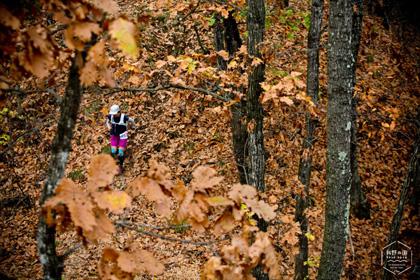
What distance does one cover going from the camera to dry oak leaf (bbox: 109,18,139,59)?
1836 millimetres

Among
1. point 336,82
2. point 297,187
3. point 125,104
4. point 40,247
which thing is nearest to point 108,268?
point 40,247

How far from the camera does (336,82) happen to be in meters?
4.54

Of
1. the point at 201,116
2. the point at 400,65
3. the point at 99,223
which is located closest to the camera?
the point at 99,223

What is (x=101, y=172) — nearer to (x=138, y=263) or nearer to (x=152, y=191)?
(x=152, y=191)

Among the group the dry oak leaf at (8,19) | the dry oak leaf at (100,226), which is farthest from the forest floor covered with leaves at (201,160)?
the dry oak leaf at (8,19)

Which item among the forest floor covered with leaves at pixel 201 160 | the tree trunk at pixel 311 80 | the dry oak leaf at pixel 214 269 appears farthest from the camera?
the forest floor covered with leaves at pixel 201 160

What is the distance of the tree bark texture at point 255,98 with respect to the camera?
16.1 ft

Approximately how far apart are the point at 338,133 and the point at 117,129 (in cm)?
675

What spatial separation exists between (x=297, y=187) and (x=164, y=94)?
22.5 feet

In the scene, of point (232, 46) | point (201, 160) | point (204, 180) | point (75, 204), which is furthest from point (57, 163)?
point (201, 160)

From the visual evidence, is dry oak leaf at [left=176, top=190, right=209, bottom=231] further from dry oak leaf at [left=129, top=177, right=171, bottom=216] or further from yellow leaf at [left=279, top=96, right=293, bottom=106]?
yellow leaf at [left=279, top=96, right=293, bottom=106]

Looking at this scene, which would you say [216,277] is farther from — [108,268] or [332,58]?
[332,58]

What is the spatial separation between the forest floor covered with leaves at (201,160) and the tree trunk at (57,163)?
6272 millimetres

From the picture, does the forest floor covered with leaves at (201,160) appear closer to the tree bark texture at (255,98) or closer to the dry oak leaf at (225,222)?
the tree bark texture at (255,98)
